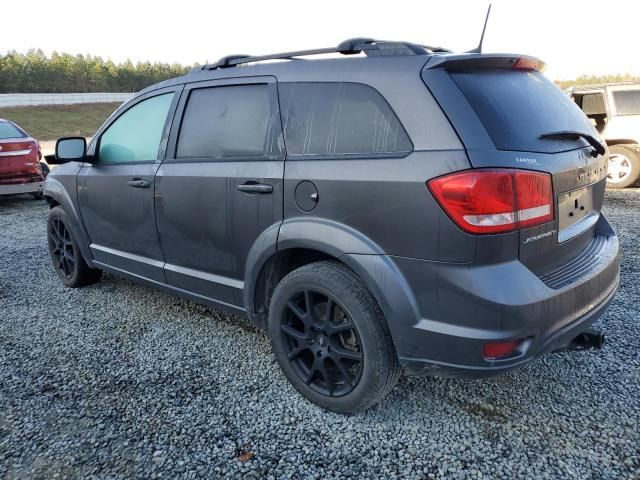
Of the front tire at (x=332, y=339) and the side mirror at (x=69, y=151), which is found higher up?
the side mirror at (x=69, y=151)

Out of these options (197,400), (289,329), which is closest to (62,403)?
(197,400)

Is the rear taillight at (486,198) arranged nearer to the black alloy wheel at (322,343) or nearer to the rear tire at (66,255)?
the black alloy wheel at (322,343)

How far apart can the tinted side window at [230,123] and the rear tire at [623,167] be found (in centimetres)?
818

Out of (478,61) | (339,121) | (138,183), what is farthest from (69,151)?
(478,61)

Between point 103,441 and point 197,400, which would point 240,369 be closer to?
point 197,400

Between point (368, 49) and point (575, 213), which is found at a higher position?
point (368, 49)

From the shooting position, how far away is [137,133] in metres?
3.61

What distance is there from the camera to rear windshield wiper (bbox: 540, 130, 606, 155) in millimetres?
2246

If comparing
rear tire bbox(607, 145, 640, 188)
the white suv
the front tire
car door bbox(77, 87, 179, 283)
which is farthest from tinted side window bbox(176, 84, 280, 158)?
rear tire bbox(607, 145, 640, 188)

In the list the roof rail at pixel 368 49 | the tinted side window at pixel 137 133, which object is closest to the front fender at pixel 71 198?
the tinted side window at pixel 137 133

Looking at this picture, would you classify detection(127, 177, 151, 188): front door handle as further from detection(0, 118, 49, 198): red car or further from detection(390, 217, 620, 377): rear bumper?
detection(0, 118, 49, 198): red car

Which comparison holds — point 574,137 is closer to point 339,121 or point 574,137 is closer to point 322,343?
point 339,121

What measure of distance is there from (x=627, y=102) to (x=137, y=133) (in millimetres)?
8491

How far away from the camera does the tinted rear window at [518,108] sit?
2076mm
